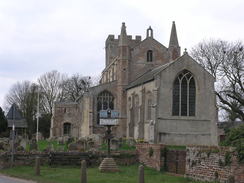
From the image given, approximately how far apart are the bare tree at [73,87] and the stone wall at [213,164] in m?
67.5

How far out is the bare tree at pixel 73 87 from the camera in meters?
85.2

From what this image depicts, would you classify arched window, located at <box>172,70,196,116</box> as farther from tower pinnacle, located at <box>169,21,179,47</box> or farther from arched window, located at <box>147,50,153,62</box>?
tower pinnacle, located at <box>169,21,179,47</box>

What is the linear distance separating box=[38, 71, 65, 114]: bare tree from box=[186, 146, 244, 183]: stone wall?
65.9 m

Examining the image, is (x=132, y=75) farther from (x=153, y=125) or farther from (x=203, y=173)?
(x=203, y=173)

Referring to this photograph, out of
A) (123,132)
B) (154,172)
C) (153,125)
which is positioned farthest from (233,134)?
(123,132)

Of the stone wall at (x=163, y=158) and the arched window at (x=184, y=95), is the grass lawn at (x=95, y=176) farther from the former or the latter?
the arched window at (x=184, y=95)

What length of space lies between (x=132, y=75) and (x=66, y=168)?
30902 millimetres

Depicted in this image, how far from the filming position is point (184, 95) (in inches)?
1713

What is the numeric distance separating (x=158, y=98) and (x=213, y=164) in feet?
86.9

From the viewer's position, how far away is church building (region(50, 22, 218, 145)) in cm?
4253

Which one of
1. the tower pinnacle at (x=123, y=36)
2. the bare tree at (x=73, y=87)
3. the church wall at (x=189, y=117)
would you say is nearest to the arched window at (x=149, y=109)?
the church wall at (x=189, y=117)

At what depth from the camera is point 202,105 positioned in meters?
43.7

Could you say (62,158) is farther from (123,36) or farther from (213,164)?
(123,36)

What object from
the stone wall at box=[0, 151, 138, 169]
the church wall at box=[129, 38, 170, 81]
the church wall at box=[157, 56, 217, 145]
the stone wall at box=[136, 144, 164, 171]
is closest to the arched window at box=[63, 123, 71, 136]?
the church wall at box=[129, 38, 170, 81]
